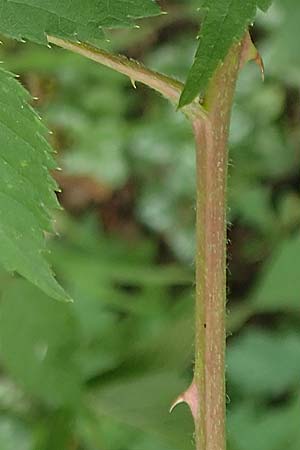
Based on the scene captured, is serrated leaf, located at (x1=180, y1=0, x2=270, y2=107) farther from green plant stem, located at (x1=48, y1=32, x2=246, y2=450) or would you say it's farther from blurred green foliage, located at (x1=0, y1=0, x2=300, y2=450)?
blurred green foliage, located at (x1=0, y1=0, x2=300, y2=450)

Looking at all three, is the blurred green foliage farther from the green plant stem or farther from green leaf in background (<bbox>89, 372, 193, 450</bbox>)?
the green plant stem

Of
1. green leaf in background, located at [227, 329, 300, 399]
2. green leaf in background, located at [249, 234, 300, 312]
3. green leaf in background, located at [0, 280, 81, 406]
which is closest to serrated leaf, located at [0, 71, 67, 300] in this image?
green leaf in background, located at [0, 280, 81, 406]

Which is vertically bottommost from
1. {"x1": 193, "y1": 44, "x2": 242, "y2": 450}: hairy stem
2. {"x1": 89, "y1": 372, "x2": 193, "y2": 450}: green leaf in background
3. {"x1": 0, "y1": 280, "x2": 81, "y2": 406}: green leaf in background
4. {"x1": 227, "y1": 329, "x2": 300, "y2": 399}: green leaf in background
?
{"x1": 193, "y1": 44, "x2": 242, "y2": 450}: hairy stem

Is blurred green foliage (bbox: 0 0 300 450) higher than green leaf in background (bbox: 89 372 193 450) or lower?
higher

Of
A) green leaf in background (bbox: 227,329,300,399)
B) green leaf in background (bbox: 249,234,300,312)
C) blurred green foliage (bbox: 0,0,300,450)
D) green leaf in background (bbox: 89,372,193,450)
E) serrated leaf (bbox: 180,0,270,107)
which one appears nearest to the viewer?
serrated leaf (bbox: 180,0,270,107)

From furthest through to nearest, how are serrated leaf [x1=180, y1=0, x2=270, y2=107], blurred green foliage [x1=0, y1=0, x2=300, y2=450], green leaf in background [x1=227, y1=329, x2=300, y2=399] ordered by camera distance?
green leaf in background [x1=227, y1=329, x2=300, y2=399], blurred green foliage [x1=0, y1=0, x2=300, y2=450], serrated leaf [x1=180, y1=0, x2=270, y2=107]

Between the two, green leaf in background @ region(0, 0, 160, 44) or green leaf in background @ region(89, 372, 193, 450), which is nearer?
green leaf in background @ region(0, 0, 160, 44)

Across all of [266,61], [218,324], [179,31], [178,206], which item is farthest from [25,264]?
[179,31]

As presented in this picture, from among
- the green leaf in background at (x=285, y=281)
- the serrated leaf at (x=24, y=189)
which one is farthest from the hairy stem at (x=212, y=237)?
the green leaf in background at (x=285, y=281)

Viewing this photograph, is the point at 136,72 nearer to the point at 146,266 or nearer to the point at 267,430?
the point at 267,430
